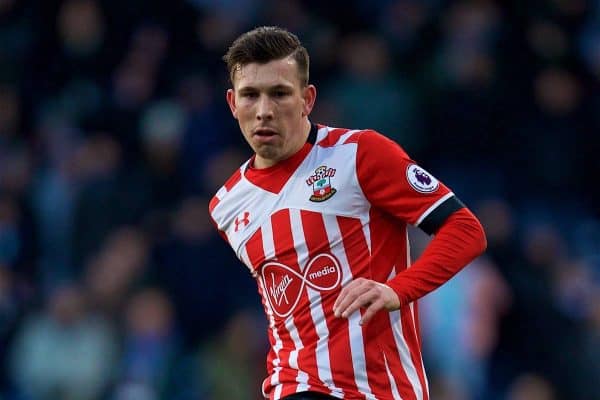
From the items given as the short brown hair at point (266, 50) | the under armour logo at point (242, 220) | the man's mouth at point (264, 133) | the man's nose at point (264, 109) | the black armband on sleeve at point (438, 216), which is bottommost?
the under armour logo at point (242, 220)

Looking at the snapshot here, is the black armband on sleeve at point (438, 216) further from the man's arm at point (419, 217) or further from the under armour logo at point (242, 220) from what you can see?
the under armour logo at point (242, 220)

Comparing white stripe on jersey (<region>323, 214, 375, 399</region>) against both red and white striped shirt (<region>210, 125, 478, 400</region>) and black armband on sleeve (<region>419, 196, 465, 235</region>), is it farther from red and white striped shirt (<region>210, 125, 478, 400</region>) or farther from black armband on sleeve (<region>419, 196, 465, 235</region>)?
black armband on sleeve (<region>419, 196, 465, 235</region>)

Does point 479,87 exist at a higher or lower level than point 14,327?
higher

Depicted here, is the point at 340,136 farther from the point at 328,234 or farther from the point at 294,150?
the point at 328,234

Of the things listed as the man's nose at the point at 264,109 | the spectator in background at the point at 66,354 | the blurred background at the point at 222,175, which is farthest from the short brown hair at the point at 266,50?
the spectator in background at the point at 66,354

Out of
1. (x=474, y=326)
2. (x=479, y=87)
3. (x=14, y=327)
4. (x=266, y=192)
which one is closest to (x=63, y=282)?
(x=14, y=327)

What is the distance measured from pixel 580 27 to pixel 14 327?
18.4 feet

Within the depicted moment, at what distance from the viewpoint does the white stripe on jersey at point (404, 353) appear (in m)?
4.43

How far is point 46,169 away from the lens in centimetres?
956

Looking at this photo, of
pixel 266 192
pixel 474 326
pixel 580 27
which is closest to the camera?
pixel 266 192

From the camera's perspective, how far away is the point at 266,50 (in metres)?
4.60

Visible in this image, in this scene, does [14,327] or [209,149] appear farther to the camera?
[209,149]

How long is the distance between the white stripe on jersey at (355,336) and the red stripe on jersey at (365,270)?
11mm

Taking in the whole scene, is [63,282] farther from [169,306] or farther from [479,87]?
[479,87]
